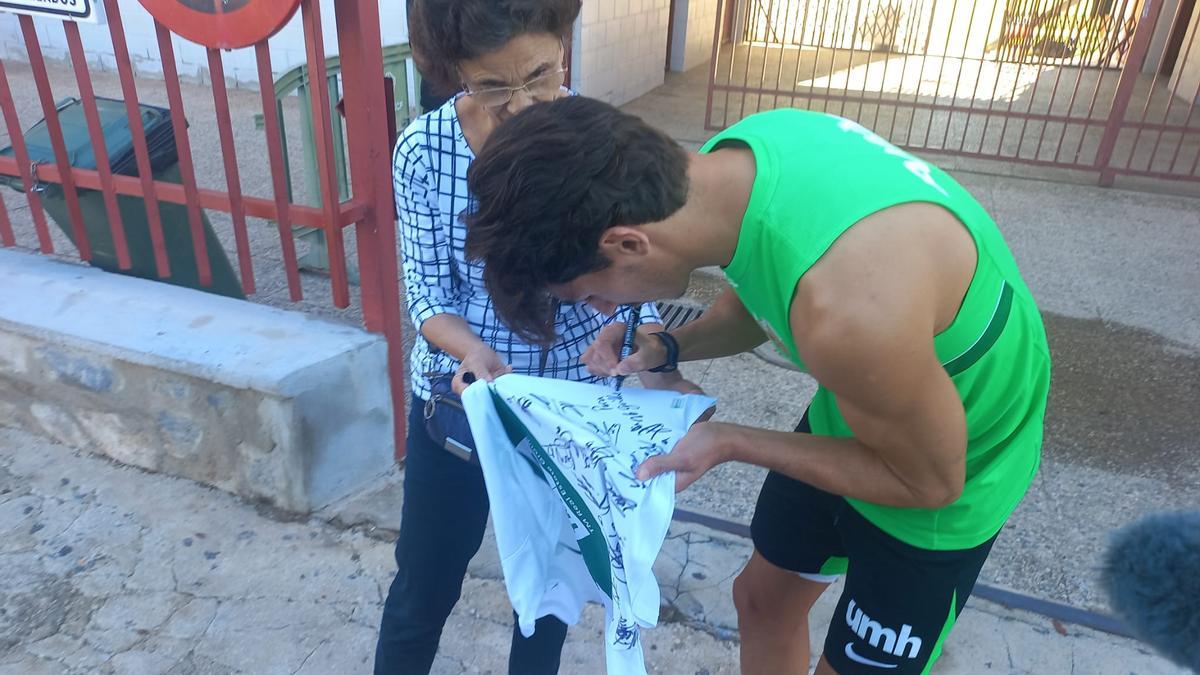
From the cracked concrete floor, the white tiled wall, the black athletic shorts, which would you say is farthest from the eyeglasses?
the white tiled wall

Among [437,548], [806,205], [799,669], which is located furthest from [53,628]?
[806,205]

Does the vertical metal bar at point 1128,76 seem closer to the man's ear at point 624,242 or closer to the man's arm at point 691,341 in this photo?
the man's arm at point 691,341

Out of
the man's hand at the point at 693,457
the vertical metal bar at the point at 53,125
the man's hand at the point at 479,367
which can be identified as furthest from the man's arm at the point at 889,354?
the vertical metal bar at the point at 53,125

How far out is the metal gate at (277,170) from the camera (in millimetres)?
2439

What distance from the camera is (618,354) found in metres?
1.76

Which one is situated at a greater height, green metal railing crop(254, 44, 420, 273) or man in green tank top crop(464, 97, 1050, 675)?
man in green tank top crop(464, 97, 1050, 675)

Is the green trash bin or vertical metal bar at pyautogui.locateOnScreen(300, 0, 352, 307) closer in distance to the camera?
vertical metal bar at pyautogui.locateOnScreen(300, 0, 352, 307)

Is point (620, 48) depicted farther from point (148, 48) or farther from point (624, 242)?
point (624, 242)

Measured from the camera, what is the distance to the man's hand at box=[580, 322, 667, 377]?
5.56 feet

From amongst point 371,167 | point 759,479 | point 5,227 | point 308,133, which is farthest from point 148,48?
point 759,479

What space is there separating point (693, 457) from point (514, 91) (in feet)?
2.64

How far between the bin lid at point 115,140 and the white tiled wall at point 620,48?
4.64 meters

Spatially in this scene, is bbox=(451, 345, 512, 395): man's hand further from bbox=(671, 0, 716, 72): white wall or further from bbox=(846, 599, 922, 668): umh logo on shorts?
bbox=(671, 0, 716, 72): white wall

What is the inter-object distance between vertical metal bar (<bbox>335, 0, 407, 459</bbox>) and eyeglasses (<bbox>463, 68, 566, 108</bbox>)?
842mm
